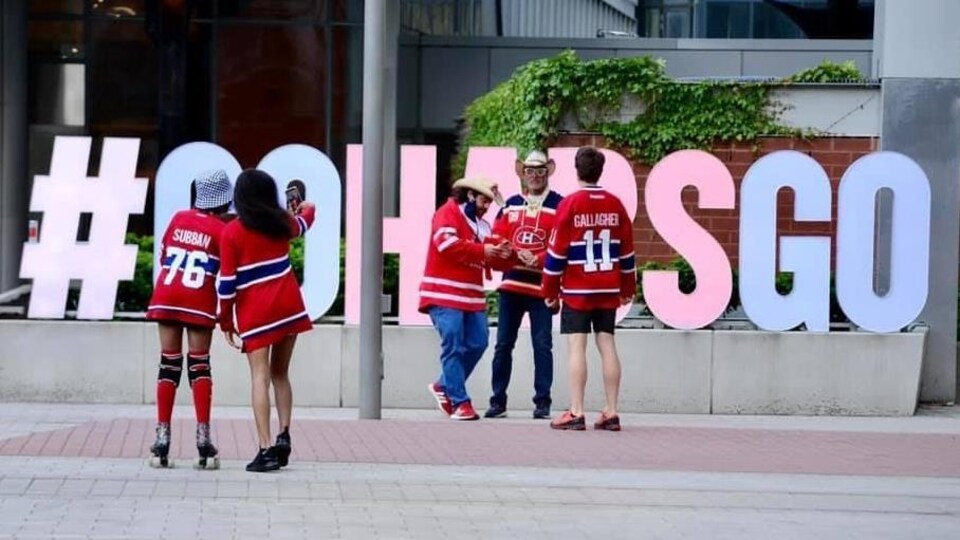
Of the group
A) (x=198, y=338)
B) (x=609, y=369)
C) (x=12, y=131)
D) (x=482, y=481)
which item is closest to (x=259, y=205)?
(x=198, y=338)

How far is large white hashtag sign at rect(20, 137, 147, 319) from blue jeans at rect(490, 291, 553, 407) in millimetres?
3059

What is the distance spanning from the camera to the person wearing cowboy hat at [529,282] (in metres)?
12.8

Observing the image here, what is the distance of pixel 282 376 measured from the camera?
395 inches

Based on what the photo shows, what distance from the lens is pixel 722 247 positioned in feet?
46.9

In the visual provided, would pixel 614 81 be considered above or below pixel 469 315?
above

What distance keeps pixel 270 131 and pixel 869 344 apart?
457 inches

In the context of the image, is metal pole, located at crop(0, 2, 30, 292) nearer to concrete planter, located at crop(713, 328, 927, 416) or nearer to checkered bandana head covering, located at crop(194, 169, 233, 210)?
concrete planter, located at crop(713, 328, 927, 416)

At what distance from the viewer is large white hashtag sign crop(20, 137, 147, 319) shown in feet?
45.5

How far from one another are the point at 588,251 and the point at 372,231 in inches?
63.6

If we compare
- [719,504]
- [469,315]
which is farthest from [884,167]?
[719,504]

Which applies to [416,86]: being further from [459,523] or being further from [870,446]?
[459,523]

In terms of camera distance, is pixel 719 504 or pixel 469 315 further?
pixel 469 315

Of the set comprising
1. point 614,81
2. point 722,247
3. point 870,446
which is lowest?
point 870,446

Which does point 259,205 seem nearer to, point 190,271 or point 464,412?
point 190,271
